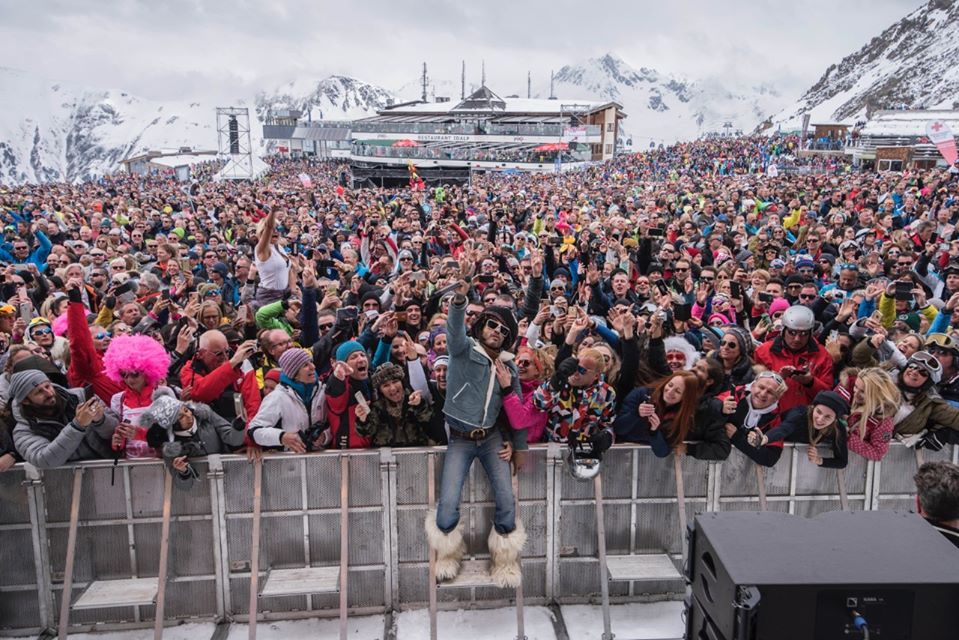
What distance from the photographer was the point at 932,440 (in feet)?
15.1

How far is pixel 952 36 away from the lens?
96812mm

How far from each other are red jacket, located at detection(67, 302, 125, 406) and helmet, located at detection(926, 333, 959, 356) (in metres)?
6.05

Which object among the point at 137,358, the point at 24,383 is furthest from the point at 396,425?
the point at 24,383

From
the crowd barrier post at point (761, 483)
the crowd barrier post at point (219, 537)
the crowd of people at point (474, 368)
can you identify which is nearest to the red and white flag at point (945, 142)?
the crowd of people at point (474, 368)

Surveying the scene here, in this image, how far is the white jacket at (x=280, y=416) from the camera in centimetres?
432

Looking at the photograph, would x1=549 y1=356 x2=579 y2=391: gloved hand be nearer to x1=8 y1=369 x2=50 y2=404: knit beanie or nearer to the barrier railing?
the barrier railing

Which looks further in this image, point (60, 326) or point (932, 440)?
point (60, 326)

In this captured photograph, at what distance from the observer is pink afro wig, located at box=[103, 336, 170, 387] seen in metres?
4.36

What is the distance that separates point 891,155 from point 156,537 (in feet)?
149

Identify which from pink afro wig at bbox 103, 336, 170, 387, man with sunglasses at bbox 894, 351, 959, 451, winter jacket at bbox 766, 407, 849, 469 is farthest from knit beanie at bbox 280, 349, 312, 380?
man with sunglasses at bbox 894, 351, 959, 451

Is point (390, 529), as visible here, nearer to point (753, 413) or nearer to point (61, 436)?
point (61, 436)

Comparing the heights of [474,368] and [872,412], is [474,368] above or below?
above

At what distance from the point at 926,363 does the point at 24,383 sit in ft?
19.6

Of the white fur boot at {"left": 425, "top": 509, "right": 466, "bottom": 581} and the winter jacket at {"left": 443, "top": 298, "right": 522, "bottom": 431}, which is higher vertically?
the winter jacket at {"left": 443, "top": 298, "right": 522, "bottom": 431}
